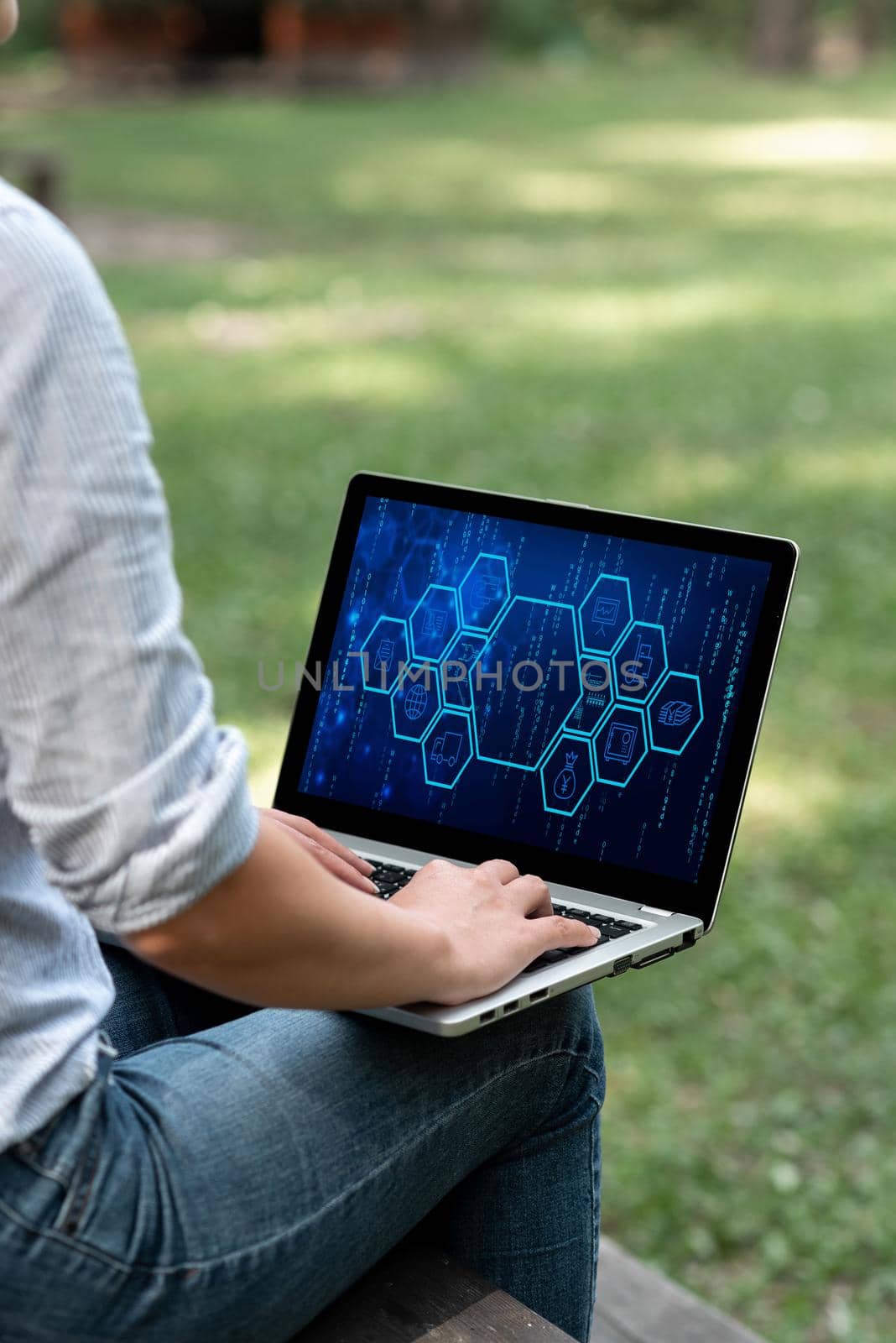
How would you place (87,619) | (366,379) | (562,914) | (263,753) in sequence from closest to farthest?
(87,619), (562,914), (263,753), (366,379)

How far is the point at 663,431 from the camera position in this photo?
7.64m

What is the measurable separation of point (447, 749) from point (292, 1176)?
594 mm

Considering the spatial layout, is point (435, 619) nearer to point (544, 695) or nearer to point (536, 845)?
point (544, 695)

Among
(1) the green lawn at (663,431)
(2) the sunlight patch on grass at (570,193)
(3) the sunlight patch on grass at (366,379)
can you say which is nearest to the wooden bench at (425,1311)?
(1) the green lawn at (663,431)

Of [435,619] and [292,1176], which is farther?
[435,619]

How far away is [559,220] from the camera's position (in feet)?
→ 44.4

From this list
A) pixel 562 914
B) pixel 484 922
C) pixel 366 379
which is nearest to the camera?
pixel 484 922

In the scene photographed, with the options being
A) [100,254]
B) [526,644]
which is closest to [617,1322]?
[526,644]

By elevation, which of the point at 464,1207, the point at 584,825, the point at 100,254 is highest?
the point at 100,254

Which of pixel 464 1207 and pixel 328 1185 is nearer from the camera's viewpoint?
pixel 328 1185

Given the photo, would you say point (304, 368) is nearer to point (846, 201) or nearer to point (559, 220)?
point (559, 220)

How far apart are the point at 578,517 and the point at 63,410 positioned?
808 millimetres

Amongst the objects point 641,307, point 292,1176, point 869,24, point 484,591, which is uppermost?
point 869,24

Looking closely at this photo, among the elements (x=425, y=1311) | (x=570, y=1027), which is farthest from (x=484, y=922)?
(x=425, y=1311)
